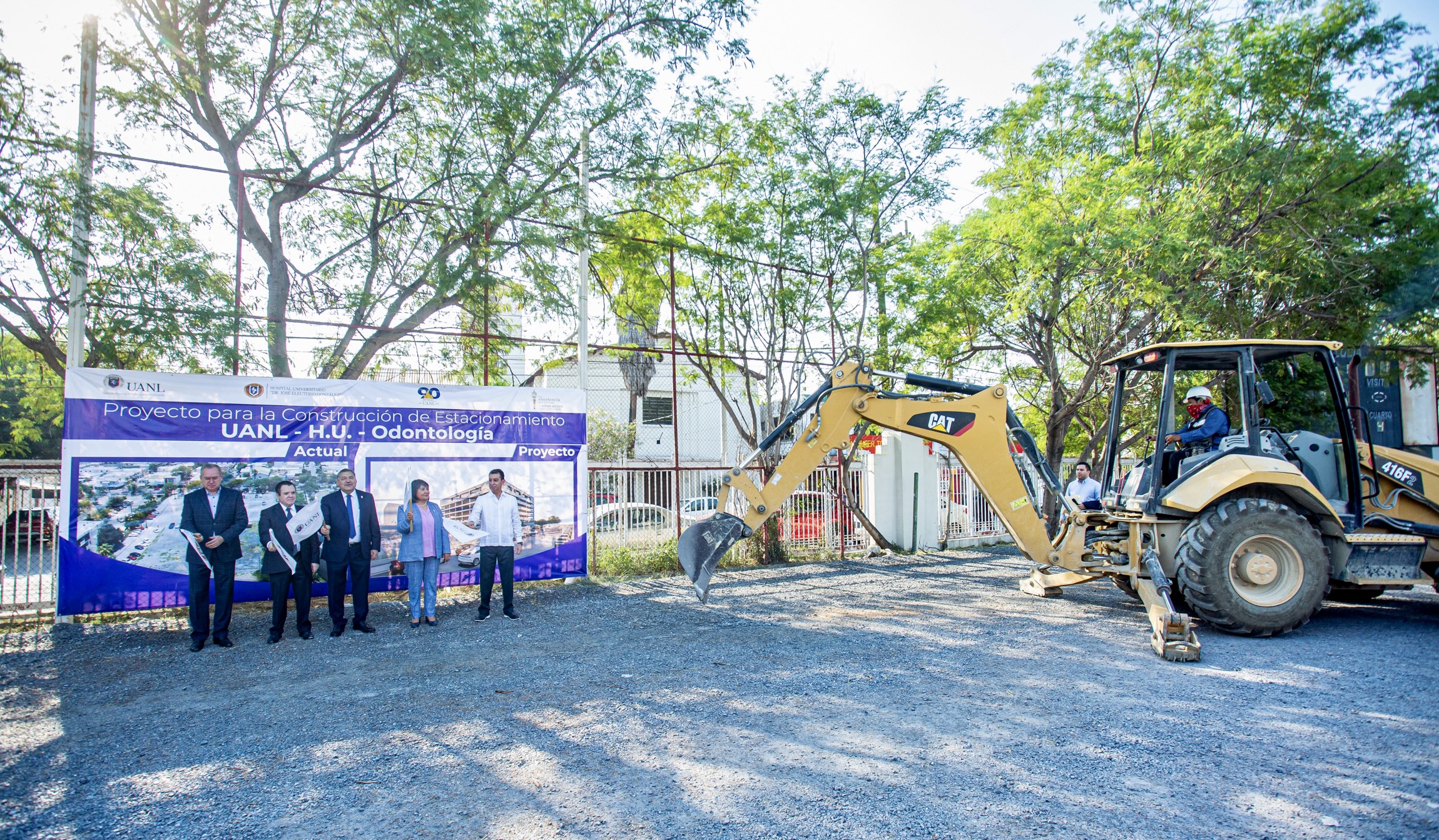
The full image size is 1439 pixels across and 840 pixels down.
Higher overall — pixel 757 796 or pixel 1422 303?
pixel 1422 303

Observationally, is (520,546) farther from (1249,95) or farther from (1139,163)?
(1249,95)

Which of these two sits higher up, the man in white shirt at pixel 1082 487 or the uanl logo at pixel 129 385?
the uanl logo at pixel 129 385

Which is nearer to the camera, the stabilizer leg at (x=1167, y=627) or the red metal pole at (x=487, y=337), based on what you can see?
the stabilizer leg at (x=1167, y=627)

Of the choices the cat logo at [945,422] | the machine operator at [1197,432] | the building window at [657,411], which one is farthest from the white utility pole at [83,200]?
the building window at [657,411]

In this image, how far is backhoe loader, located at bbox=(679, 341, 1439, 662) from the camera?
21.0 feet

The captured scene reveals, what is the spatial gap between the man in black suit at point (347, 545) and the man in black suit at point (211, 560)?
0.75m

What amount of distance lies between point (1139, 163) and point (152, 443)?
12.8 metres

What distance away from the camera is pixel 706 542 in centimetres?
686

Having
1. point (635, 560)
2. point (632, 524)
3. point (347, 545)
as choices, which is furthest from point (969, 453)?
point (347, 545)

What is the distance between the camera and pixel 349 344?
916cm

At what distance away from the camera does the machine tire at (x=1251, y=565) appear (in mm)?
6355

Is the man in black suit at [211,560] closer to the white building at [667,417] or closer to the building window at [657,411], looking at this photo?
the white building at [667,417]

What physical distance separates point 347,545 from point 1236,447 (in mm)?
8341

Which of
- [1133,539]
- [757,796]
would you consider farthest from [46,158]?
[1133,539]
